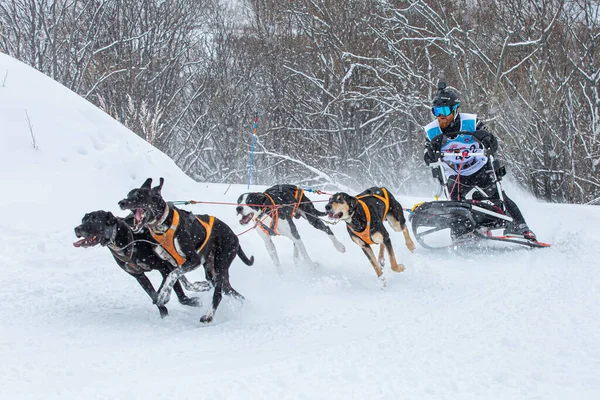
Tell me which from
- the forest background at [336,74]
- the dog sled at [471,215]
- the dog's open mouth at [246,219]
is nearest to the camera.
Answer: the dog's open mouth at [246,219]

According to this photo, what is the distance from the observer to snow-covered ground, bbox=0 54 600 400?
2.65 metres

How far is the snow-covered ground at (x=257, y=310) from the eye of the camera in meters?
2.65

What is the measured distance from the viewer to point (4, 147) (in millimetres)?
5711

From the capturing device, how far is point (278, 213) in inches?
230

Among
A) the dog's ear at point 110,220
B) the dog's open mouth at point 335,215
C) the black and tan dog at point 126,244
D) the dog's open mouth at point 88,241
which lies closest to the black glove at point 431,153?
the dog's open mouth at point 335,215

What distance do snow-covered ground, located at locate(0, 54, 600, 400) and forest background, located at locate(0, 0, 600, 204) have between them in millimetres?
1673

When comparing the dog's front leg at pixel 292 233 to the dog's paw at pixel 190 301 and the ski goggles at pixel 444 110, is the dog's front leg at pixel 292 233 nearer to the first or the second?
the dog's paw at pixel 190 301

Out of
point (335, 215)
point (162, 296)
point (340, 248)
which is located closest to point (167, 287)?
point (162, 296)

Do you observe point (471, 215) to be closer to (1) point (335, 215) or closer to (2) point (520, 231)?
(2) point (520, 231)

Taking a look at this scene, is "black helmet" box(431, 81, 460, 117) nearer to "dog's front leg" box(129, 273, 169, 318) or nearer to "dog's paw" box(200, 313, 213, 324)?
"dog's paw" box(200, 313, 213, 324)

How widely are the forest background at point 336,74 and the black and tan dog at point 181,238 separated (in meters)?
3.84

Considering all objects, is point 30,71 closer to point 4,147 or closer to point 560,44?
point 4,147

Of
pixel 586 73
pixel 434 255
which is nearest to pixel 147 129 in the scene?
pixel 434 255

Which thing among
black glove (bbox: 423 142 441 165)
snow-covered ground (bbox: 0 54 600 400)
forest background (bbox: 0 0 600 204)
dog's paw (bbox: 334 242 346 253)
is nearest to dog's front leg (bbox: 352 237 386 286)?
snow-covered ground (bbox: 0 54 600 400)
